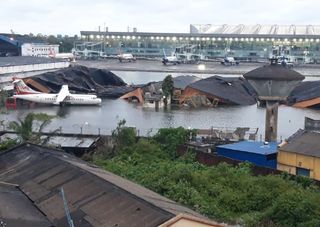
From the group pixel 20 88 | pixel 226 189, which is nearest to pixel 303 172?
pixel 226 189

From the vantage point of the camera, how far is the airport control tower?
16.9 meters

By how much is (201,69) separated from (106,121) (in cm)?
3766

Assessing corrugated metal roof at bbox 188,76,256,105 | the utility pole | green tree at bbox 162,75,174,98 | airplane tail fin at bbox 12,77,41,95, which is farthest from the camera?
corrugated metal roof at bbox 188,76,256,105

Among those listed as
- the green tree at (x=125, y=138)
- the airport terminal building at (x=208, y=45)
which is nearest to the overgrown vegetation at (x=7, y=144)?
the green tree at (x=125, y=138)

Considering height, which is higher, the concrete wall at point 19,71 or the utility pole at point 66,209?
the concrete wall at point 19,71

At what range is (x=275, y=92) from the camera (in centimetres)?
1706

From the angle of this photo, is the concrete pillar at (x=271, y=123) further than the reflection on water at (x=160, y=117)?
No

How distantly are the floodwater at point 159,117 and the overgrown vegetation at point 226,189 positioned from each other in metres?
5.95

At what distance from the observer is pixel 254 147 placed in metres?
13.8

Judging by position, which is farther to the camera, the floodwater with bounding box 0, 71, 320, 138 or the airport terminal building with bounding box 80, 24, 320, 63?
the airport terminal building with bounding box 80, 24, 320, 63

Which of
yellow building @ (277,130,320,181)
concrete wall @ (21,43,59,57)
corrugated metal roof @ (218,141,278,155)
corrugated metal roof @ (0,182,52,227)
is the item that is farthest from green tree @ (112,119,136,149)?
concrete wall @ (21,43,59,57)

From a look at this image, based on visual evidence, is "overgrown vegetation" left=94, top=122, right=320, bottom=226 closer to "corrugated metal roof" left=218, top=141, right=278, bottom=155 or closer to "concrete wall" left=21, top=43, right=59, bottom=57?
"corrugated metal roof" left=218, top=141, right=278, bottom=155

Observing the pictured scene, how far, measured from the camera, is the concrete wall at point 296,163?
12.0 meters

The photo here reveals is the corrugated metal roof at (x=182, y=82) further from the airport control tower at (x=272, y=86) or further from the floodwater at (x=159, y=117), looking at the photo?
the airport control tower at (x=272, y=86)
